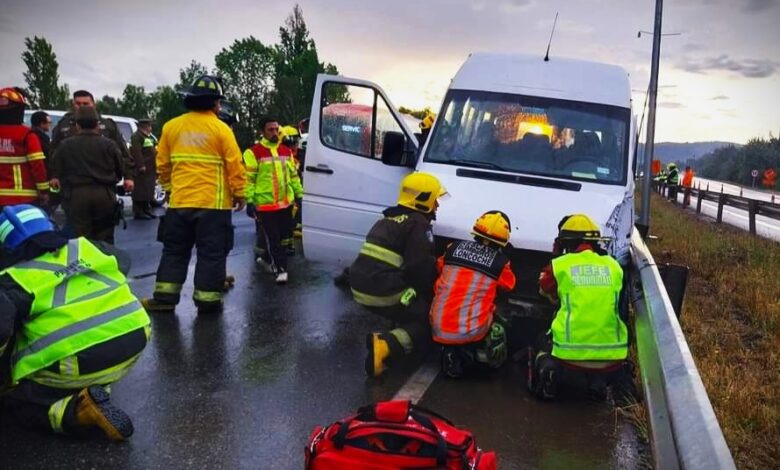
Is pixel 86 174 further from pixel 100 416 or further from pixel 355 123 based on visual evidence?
pixel 100 416

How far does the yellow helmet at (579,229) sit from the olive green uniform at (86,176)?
4579 mm

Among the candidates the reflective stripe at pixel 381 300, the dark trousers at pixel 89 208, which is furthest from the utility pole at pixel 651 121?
the dark trousers at pixel 89 208

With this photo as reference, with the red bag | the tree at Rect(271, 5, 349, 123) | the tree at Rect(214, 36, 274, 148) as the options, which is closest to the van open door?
the red bag

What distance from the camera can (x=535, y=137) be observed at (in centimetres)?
562

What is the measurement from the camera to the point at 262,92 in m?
70.4

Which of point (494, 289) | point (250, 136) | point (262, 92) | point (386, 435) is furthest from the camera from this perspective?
point (262, 92)

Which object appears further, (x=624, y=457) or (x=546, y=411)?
(x=546, y=411)

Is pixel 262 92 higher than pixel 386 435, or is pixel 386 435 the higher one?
pixel 262 92

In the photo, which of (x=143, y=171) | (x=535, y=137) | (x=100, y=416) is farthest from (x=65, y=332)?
(x=143, y=171)

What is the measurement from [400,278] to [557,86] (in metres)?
2.50

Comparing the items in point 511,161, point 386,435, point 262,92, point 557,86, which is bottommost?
point 386,435

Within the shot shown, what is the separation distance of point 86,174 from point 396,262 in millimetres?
3508

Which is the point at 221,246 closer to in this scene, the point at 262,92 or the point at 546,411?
the point at 546,411

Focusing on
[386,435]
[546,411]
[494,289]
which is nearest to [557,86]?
[494,289]
